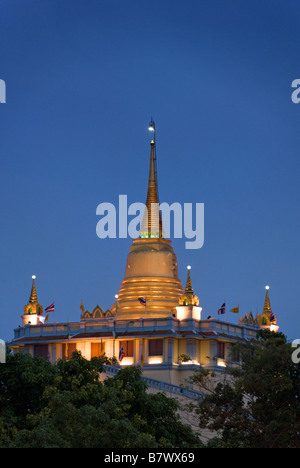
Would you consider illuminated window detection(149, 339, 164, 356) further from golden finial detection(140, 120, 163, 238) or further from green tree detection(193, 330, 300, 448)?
green tree detection(193, 330, 300, 448)

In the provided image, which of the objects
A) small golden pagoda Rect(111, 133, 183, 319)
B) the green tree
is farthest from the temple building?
the green tree

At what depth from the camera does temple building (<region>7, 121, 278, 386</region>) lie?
3900 inches

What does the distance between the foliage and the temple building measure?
2881 cm

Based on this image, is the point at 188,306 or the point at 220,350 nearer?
the point at 220,350

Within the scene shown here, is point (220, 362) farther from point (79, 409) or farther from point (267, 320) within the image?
point (79, 409)

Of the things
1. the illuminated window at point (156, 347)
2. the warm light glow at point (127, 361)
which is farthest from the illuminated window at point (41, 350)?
the illuminated window at point (156, 347)

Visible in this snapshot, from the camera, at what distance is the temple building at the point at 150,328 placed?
9906 cm

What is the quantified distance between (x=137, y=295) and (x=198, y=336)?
10.5 metres

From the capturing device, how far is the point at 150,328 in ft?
328

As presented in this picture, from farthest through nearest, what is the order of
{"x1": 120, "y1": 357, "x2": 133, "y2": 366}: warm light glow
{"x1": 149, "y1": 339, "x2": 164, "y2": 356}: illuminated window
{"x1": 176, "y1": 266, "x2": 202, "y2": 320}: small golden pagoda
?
{"x1": 176, "y1": 266, "x2": 202, "y2": 320}: small golden pagoda
{"x1": 149, "y1": 339, "x2": 164, "y2": 356}: illuminated window
{"x1": 120, "y1": 357, "x2": 133, "y2": 366}: warm light glow

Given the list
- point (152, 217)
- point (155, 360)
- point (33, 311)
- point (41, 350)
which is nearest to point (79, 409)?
point (155, 360)

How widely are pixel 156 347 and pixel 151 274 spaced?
10911mm

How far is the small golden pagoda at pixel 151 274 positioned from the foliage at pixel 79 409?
35.7 meters
